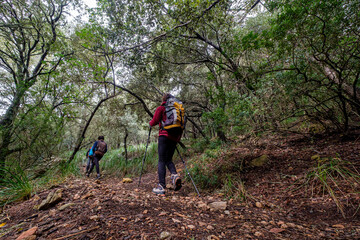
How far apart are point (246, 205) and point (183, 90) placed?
6.44 m

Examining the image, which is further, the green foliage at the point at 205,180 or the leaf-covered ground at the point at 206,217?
the green foliage at the point at 205,180

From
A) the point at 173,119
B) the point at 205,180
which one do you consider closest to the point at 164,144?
the point at 173,119

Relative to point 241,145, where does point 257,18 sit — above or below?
above

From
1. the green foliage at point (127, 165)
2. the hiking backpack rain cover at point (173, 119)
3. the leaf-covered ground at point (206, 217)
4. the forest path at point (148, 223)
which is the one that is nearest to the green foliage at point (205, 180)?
the leaf-covered ground at point (206, 217)

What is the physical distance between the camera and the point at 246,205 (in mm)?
2449

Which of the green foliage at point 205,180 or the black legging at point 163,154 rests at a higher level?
the black legging at point 163,154

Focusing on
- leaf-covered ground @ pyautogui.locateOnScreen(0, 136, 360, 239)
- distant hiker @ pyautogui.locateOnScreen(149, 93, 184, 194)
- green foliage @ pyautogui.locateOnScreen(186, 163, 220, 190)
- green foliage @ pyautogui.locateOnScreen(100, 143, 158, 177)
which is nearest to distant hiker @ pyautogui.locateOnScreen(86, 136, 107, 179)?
green foliage @ pyautogui.locateOnScreen(100, 143, 158, 177)

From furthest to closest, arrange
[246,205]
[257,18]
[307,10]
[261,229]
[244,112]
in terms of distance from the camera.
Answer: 1. [257,18]
2. [244,112]
3. [307,10]
4. [246,205]
5. [261,229]

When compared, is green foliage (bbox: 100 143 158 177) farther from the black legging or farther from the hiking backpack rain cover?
the hiking backpack rain cover

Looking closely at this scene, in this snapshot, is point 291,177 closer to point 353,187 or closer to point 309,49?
point 353,187

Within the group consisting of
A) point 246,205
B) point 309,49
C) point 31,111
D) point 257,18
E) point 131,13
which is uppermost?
point 257,18

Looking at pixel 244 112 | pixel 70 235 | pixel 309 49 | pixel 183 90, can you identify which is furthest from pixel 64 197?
pixel 183 90

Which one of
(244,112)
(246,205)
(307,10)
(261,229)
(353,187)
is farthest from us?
(244,112)

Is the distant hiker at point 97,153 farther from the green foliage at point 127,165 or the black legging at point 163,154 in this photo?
the black legging at point 163,154
